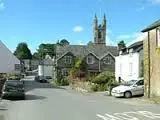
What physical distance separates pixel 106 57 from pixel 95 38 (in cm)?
2579

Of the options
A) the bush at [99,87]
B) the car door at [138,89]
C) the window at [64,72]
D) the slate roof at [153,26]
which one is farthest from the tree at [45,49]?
the slate roof at [153,26]

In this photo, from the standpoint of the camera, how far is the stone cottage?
119 ft

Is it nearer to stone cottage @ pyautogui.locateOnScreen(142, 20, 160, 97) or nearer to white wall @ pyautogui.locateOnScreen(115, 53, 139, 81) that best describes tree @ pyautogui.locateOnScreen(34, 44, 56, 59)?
white wall @ pyautogui.locateOnScreen(115, 53, 139, 81)

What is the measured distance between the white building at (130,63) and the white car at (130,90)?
12437mm

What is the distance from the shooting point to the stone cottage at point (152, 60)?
36.4 metres

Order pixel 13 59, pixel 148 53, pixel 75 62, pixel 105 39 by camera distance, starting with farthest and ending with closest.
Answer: pixel 105 39
pixel 75 62
pixel 13 59
pixel 148 53

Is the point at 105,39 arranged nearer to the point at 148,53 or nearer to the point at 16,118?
the point at 148,53

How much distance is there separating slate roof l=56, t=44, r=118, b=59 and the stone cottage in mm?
52757

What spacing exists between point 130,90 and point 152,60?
11.6ft

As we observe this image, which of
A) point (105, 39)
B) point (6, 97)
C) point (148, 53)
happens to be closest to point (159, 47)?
point (148, 53)

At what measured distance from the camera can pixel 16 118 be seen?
66.4 ft

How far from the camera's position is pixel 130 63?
56094 mm

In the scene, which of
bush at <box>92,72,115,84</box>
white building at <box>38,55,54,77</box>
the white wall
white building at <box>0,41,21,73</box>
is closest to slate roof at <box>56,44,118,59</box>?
the white wall

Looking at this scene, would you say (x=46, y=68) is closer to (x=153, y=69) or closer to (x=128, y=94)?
(x=128, y=94)
